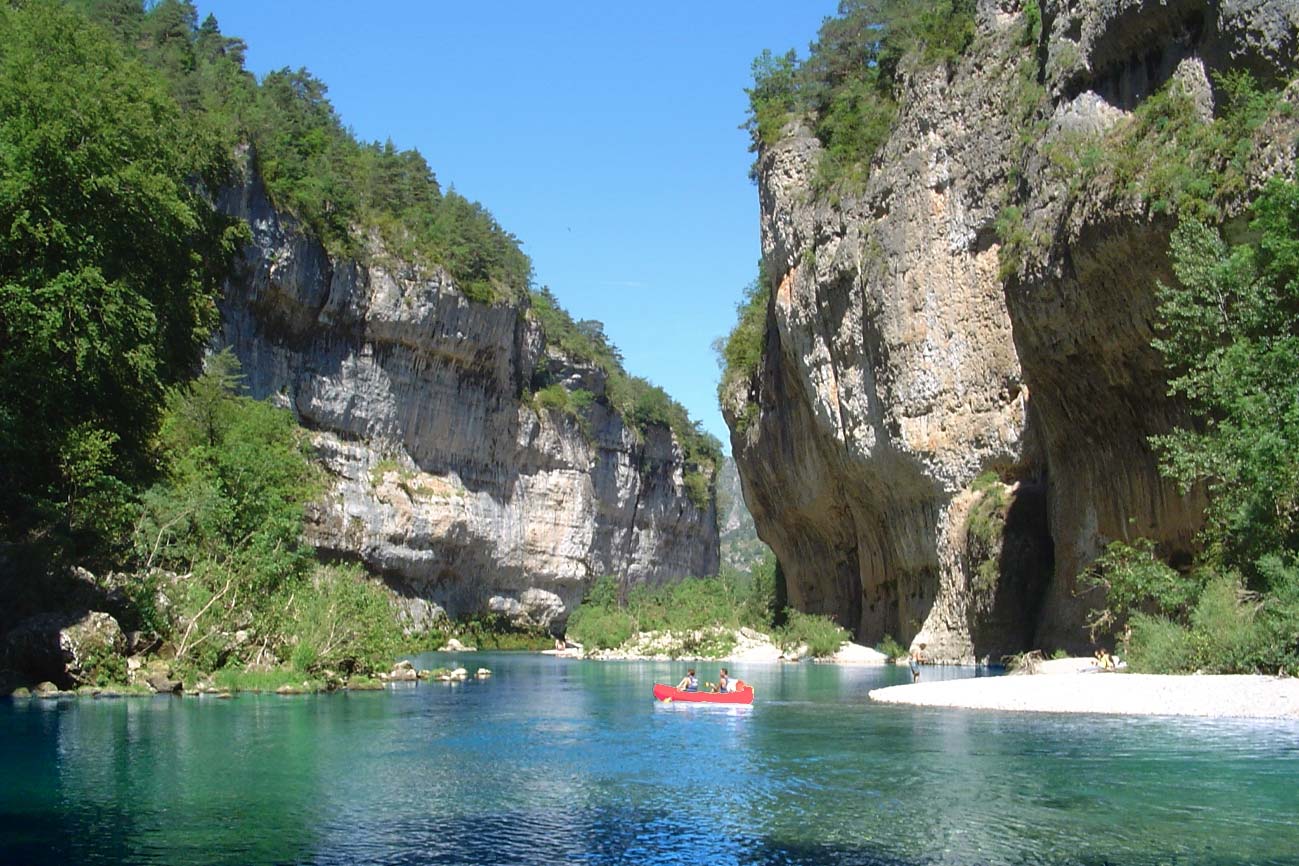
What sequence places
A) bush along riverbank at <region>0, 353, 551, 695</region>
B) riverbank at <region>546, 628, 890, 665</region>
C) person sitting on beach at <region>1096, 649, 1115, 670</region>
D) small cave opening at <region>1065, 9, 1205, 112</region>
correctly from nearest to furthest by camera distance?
bush along riverbank at <region>0, 353, 551, 695</region> < small cave opening at <region>1065, 9, 1205, 112</region> < person sitting on beach at <region>1096, 649, 1115, 670</region> < riverbank at <region>546, 628, 890, 665</region>

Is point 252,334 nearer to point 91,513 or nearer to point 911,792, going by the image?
point 91,513

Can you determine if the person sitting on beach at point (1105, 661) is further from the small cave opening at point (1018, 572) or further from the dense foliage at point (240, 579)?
the dense foliage at point (240, 579)

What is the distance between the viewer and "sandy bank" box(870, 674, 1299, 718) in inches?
878

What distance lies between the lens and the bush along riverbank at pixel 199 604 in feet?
85.6

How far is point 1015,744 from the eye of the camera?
1925cm

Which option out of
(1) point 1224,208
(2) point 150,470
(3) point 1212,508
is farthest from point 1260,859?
(2) point 150,470

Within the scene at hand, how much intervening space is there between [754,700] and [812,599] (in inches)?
1297

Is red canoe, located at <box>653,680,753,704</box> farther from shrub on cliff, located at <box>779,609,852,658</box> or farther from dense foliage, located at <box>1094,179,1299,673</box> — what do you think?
shrub on cliff, located at <box>779,609,852,658</box>

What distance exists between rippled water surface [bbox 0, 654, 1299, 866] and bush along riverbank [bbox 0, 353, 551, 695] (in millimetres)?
2412

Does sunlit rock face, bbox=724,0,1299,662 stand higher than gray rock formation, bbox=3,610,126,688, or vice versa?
sunlit rock face, bbox=724,0,1299,662

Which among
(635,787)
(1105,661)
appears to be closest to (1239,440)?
(1105,661)

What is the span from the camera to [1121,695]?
24.5 m

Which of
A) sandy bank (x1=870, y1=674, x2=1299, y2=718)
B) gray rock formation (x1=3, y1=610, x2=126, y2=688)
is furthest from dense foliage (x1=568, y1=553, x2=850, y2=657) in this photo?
gray rock formation (x1=3, y1=610, x2=126, y2=688)

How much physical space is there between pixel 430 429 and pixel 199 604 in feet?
151
